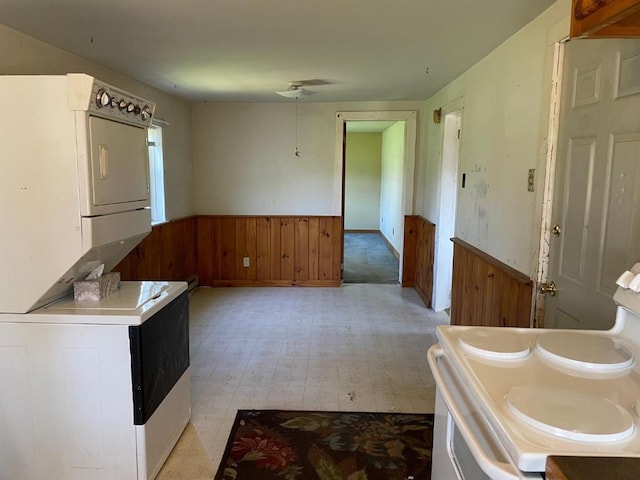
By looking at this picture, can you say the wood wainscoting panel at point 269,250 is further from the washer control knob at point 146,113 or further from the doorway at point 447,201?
the washer control knob at point 146,113

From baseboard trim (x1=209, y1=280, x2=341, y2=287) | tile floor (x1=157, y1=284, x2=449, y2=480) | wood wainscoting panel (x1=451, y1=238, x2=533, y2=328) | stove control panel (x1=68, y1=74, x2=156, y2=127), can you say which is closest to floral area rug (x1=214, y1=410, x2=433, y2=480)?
tile floor (x1=157, y1=284, x2=449, y2=480)

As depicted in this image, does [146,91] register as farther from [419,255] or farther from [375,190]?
[375,190]

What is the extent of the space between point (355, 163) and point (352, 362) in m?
7.03

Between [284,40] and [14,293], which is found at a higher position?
[284,40]

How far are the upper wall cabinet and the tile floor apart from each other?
2070 mm

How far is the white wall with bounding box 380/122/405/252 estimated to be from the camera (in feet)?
21.9

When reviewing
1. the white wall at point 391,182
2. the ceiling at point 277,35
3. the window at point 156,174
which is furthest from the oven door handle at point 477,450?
the white wall at point 391,182

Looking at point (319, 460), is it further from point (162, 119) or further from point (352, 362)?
point (162, 119)

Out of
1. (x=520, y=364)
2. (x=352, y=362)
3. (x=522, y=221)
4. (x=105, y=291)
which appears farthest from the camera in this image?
(x=352, y=362)

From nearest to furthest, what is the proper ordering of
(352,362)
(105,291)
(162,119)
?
(105,291), (352,362), (162,119)

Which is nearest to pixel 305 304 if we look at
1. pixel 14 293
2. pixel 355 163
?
pixel 14 293

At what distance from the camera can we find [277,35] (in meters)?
2.50

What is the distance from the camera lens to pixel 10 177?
5.74ft

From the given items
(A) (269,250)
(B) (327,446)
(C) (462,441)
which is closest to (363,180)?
(A) (269,250)
